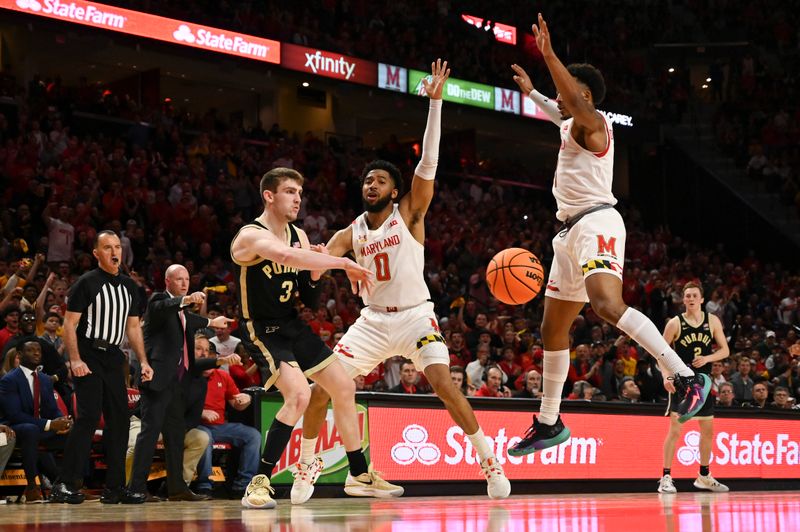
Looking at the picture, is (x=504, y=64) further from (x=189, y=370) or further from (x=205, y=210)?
(x=189, y=370)

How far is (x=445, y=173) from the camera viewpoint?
23.5 m

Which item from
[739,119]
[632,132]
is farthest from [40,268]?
[739,119]

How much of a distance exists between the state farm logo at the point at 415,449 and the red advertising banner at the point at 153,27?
1110 cm

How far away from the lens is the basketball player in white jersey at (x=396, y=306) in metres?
6.71

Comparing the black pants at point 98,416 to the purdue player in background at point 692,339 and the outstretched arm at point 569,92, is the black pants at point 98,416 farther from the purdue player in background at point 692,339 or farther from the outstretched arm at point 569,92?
the purdue player in background at point 692,339

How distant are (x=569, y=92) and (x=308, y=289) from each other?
92.9 inches

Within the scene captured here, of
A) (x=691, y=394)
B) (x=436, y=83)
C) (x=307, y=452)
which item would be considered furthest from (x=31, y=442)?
(x=691, y=394)

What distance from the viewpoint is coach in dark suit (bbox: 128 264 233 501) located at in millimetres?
8086

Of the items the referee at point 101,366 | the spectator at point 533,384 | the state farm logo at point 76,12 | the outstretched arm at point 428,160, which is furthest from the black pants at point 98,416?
the state farm logo at point 76,12

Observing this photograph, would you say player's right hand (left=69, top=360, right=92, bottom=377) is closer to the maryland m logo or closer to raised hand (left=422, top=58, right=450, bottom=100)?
raised hand (left=422, top=58, right=450, bottom=100)

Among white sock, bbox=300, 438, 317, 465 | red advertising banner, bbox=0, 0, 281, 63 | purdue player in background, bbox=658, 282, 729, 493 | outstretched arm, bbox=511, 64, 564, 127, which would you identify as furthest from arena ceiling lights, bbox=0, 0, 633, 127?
outstretched arm, bbox=511, 64, 564, 127

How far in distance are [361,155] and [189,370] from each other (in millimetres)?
13968

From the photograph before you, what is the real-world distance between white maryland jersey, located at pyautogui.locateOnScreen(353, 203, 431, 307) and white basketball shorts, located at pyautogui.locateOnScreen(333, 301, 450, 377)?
94 mm

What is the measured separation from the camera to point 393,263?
22.9 feet
